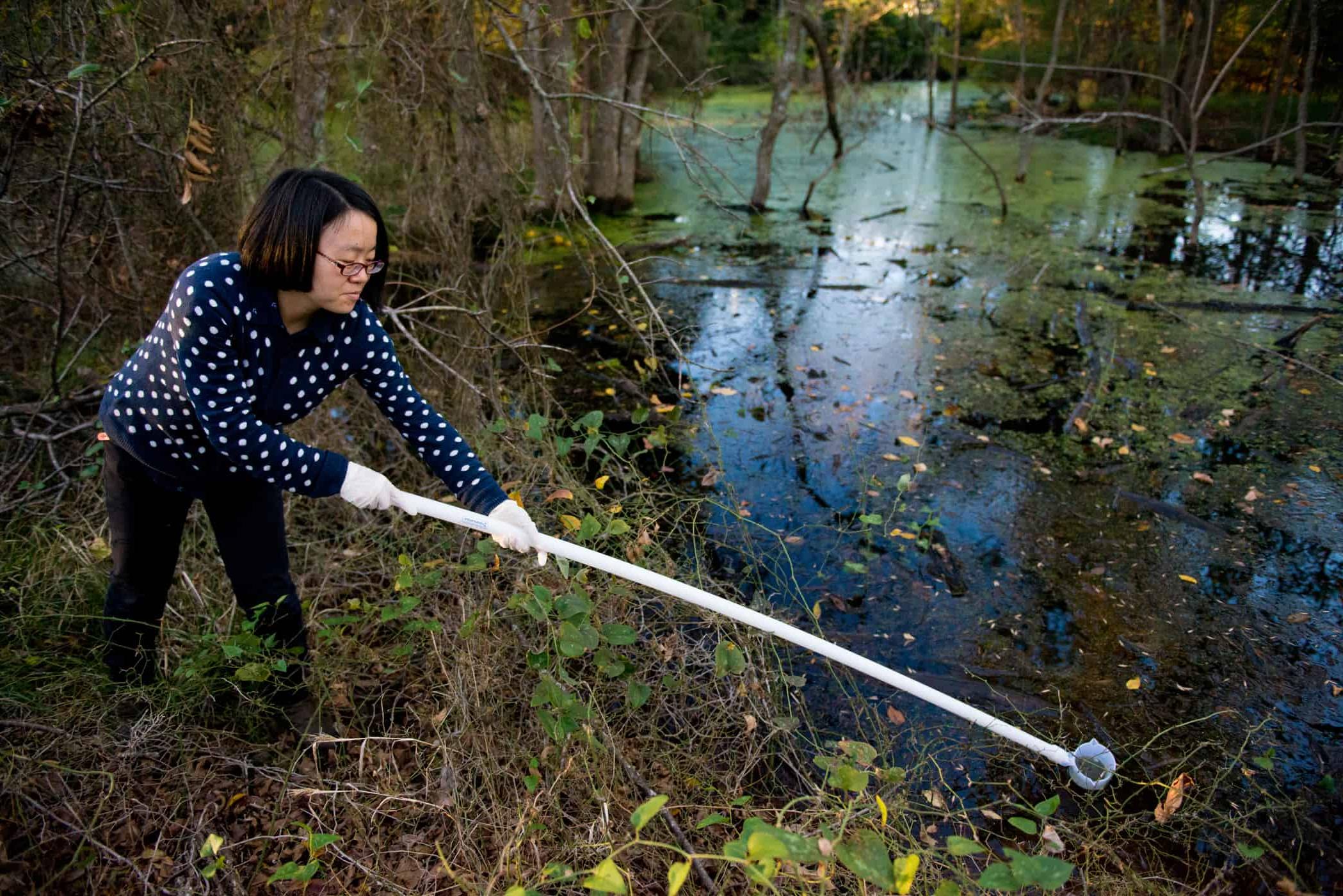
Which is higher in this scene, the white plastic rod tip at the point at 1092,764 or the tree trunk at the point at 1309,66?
the tree trunk at the point at 1309,66

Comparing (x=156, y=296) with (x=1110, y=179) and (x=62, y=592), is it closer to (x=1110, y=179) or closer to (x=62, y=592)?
(x=62, y=592)

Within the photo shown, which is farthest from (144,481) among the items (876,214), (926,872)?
(876,214)

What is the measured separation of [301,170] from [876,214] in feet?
22.8

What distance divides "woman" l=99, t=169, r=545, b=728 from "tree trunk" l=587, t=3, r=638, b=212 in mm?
4797

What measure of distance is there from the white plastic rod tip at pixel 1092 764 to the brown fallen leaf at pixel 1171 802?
5.7 inches

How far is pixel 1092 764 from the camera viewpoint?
224 cm

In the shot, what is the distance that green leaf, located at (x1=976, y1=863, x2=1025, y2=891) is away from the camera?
4.50 feet

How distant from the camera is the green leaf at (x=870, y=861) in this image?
4.31ft

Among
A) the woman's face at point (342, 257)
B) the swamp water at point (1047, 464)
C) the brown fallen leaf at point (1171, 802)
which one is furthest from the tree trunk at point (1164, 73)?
the woman's face at point (342, 257)

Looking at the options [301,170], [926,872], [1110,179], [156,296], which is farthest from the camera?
[1110,179]

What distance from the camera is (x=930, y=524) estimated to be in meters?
3.28

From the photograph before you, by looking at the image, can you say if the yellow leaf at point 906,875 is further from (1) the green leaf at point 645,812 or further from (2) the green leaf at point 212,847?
(2) the green leaf at point 212,847

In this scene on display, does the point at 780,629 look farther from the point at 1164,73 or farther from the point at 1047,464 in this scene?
the point at 1164,73

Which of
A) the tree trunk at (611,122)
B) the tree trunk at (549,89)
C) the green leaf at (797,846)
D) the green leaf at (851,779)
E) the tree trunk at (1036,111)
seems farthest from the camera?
the tree trunk at (1036,111)
